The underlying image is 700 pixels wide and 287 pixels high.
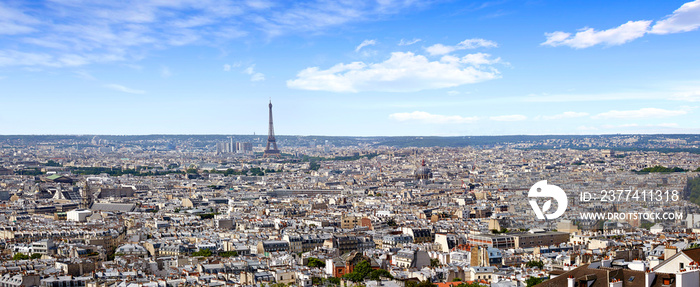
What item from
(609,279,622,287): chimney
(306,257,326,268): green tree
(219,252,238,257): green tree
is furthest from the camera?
(219,252,238,257): green tree

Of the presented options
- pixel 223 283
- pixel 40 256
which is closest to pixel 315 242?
pixel 40 256

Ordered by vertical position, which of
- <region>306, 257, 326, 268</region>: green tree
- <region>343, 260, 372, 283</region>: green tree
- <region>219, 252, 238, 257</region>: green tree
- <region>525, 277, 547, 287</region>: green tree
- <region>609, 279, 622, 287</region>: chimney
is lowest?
<region>219, 252, 238, 257</region>: green tree

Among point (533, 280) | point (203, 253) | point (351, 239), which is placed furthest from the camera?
point (351, 239)

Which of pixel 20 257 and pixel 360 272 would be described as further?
pixel 20 257

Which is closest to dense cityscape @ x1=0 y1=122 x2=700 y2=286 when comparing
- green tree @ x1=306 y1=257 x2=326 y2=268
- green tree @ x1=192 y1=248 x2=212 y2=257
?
green tree @ x1=192 y1=248 x2=212 y2=257

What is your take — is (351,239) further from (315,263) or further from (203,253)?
(315,263)

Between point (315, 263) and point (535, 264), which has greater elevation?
point (535, 264)

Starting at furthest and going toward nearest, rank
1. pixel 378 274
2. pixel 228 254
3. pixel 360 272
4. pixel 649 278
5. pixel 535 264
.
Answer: pixel 228 254, pixel 535 264, pixel 360 272, pixel 378 274, pixel 649 278

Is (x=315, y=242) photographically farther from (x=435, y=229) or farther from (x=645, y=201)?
(x=645, y=201)

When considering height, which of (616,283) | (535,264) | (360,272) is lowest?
(535,264)
